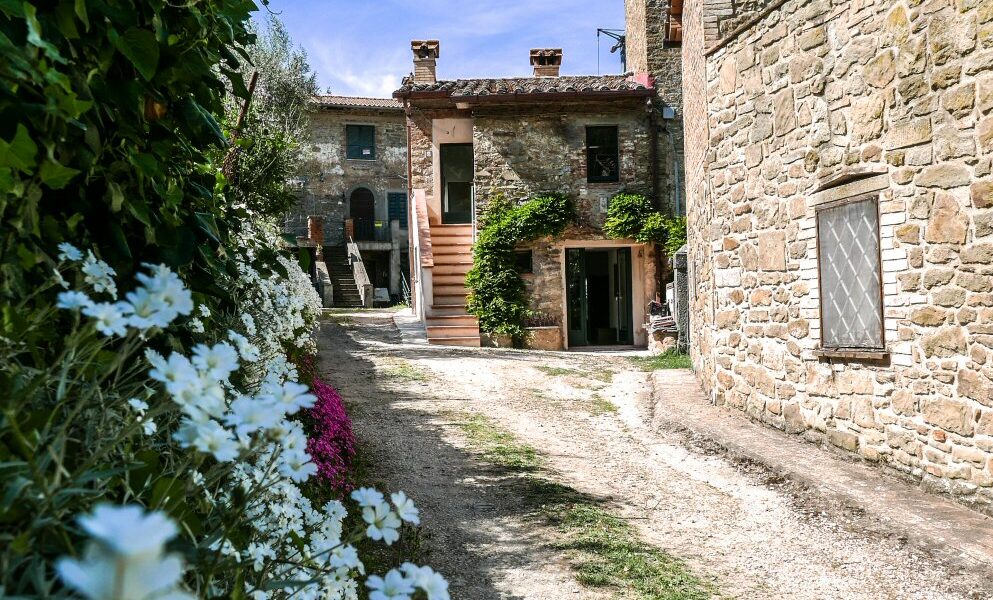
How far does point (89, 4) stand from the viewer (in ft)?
4.53

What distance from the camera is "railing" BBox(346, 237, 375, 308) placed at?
74.4 ft

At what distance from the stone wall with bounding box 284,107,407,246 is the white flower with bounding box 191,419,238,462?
2699 cm

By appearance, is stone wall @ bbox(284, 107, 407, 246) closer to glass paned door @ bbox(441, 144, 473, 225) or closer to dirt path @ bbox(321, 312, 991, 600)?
glass paned door @ bbox(441, 144, 473, 225)

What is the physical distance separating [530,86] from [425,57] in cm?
345

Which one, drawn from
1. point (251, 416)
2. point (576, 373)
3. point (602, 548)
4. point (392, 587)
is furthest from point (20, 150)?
A: point (576, 373)

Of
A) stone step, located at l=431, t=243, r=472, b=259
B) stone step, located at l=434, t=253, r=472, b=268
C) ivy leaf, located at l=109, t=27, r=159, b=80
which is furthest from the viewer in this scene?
stone step, located at l=431, t=243, r=472, b=259

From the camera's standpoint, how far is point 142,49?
1505 millimetres

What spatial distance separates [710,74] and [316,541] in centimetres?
683

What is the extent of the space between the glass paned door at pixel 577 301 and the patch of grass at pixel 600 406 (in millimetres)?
6434

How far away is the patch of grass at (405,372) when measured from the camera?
9.27 m

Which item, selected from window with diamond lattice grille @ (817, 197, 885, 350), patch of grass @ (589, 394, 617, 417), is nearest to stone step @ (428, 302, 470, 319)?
patch of grass @ (589, 394, 617, 417)

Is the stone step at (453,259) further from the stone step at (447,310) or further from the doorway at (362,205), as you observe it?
the doorway at (362,205)

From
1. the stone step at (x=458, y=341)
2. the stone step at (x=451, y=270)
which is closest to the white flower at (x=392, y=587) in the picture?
the stone step at (x=458, y=341)

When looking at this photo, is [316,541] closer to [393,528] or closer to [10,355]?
[393,528]
